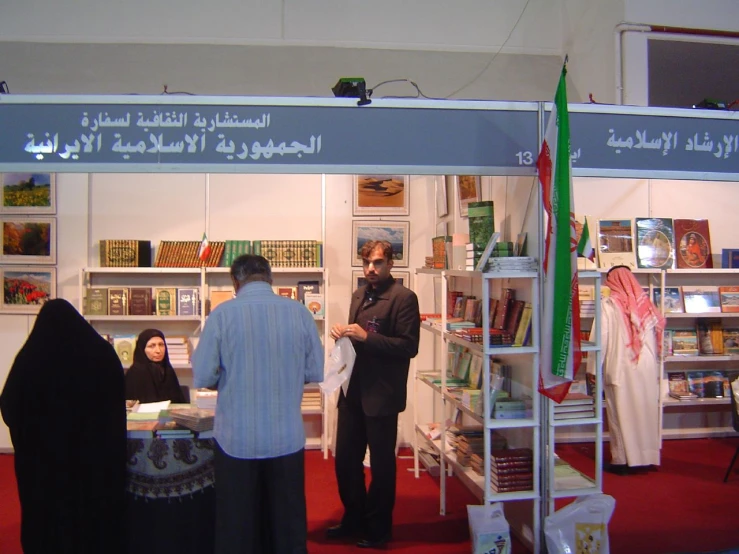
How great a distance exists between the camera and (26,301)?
5.93 metres

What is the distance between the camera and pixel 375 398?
3.82 meters

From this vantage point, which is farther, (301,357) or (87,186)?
(87,186)

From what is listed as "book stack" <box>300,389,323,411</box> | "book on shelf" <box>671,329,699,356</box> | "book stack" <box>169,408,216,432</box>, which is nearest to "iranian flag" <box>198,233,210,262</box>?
"book stack" <box>300,389,323,411</box>

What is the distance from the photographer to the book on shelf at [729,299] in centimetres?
636

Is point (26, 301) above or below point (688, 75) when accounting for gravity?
below

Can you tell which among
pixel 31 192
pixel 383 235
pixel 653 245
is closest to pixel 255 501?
pixel 383 235

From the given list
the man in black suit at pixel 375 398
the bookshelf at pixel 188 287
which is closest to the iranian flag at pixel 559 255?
the man in black suit at pixel 375 398

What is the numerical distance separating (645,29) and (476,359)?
320cm

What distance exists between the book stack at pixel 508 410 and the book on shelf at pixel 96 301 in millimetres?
3813

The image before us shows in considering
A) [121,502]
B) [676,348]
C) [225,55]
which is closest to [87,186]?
[225,55]

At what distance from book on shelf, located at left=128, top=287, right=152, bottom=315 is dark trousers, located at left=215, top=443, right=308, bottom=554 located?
3.11 m

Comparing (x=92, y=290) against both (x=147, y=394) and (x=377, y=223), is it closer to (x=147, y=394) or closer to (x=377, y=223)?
(x=147, y=394)

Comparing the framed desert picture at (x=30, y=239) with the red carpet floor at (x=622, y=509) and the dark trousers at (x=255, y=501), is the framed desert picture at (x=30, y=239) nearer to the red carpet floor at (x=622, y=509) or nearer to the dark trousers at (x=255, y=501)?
the red carpet floor at (x=622, y=509)

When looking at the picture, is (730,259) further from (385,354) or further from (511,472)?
(385,354)
